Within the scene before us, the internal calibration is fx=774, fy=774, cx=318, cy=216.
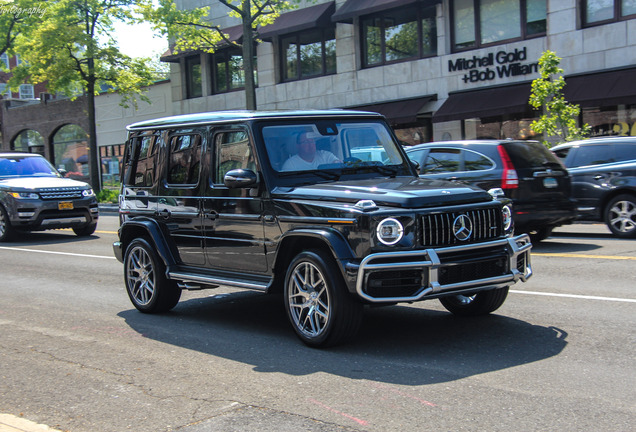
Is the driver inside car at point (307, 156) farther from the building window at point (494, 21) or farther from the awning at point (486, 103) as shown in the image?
the building window at point (494, 21)

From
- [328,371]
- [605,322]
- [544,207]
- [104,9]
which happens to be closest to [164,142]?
[328,371]

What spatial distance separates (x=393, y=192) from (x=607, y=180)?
8.96 meters

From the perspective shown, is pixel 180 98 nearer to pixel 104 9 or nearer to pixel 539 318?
pixel 104 9

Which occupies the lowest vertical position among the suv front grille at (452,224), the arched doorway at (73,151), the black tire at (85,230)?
the black tire at (85,230)

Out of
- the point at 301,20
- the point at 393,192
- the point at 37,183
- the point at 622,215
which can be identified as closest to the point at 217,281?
A: the point at 393,192

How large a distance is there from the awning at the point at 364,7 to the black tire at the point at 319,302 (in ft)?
→ 71.2

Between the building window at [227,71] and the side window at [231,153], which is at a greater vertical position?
the building window at [227,71]

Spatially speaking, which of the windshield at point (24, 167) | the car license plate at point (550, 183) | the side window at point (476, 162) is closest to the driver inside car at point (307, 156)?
the side window at point (476, 162)

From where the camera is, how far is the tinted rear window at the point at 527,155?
12445 millimetres

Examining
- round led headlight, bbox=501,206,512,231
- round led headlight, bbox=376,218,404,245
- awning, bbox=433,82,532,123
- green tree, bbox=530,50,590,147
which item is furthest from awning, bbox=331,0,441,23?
round led headlight, bbox=376,218,404,245

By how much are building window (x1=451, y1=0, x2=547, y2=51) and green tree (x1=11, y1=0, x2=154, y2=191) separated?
43.7 ft

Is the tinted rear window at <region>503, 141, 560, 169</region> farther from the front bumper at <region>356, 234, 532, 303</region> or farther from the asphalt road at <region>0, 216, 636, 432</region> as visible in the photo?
the front bumper at <region>356, 234, 532, 303</region>

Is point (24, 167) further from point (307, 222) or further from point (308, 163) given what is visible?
point (307, 222)

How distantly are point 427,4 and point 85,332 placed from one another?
882 inches
